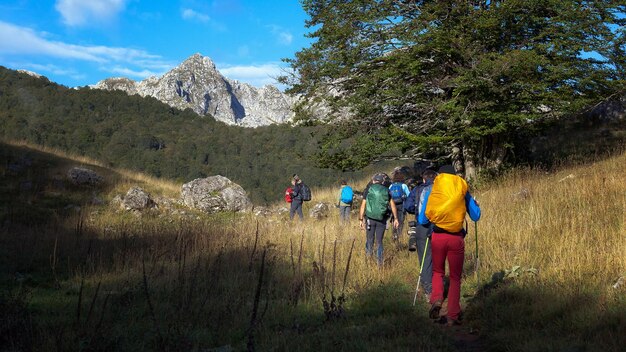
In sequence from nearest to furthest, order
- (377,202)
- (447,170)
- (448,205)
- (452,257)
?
(448,205)
(452,257)
(447,170)
(377,202)

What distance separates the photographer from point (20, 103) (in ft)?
240

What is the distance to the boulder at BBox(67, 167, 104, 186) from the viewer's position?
18750 mm

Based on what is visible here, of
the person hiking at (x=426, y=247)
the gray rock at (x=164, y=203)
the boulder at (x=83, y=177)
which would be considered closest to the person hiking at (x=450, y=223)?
the person hiking at (x=426, y=247)

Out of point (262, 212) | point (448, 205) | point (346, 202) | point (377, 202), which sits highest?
point (448, 205)

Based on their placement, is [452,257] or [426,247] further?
[426,247]

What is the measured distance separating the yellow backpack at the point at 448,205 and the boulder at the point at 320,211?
1122 cm

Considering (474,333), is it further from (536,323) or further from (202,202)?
(202,202)

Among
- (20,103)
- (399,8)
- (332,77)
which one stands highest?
(20,103)

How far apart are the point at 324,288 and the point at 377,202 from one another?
78.5 inches

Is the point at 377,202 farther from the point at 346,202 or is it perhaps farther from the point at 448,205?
the point at 346,202

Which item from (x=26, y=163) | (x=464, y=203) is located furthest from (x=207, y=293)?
(x=26, y=163)

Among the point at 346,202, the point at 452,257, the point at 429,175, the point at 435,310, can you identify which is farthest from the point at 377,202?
the point at 346,202

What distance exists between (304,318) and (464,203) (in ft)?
7.43

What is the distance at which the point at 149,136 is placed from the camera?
74.8 metres
